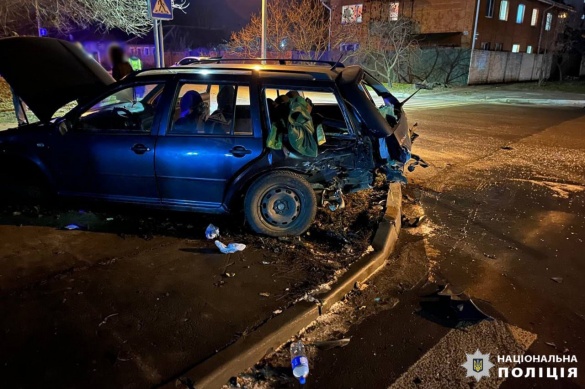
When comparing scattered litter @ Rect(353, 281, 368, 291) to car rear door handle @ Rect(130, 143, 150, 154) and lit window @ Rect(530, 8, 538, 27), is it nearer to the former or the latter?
car rear door handle @ Rect(130, 143, 150, 154)

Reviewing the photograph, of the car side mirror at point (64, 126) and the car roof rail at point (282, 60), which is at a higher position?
the car roof rail at point (282, 60)

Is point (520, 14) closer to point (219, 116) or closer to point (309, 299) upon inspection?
point (219, 116)

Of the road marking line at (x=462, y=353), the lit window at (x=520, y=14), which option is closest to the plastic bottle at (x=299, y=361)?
the road marking line at (x=462, y=353)

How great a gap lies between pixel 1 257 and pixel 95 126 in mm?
1648

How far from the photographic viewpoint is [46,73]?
5.49 meters

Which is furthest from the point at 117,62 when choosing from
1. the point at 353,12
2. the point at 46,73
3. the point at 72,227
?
the point at 353,12

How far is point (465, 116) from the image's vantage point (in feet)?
48.9

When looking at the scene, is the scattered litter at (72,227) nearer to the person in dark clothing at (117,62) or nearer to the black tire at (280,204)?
the black tire at (280,204)

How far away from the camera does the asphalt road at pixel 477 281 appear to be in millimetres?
2955

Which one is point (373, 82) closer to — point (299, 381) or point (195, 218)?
point (195, 218)

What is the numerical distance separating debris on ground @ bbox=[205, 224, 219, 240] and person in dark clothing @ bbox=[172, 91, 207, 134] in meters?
1.04

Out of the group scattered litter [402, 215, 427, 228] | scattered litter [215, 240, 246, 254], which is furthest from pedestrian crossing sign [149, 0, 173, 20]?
scattered litter [402, 215, 427, 228]

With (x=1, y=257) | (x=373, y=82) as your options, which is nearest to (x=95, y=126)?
(x=1, y=257)

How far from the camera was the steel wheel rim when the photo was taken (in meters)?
4.62
